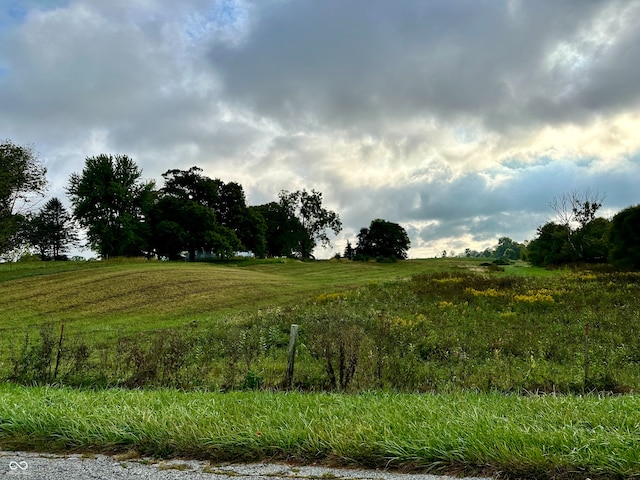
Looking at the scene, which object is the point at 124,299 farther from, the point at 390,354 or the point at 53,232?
the point at 53,232

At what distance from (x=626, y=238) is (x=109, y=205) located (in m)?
44.4

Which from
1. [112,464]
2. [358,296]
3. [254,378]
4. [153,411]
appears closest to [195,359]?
[254,378]

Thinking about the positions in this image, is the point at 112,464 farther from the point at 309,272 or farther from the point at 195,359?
the point at 309,272

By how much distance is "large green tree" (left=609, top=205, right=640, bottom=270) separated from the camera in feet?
82.2

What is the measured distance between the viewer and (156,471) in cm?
352

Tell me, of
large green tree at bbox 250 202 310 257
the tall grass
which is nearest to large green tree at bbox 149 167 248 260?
large green tree at bbox 250 202 310 257

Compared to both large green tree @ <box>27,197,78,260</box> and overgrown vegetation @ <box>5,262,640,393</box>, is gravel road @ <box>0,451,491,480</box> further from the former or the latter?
large green tree @ <box>27,197,78,260</box>

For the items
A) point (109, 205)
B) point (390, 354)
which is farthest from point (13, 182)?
point (390, 354)

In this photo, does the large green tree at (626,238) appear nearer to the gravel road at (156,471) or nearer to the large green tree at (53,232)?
the gravel road at (156,471)

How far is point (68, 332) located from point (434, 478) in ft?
47.0

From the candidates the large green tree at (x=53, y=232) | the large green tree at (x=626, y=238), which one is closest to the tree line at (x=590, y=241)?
the large green tree at (x=626, y=238)

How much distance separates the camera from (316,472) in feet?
11.2

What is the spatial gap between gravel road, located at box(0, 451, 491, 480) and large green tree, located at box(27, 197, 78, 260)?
7845 cm

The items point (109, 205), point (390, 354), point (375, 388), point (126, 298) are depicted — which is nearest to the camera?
point (375, 388)
